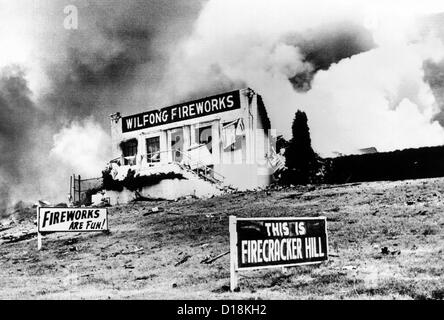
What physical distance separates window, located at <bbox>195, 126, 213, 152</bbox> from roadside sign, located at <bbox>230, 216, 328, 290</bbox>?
20778 millimetres

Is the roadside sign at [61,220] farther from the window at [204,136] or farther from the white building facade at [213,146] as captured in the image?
the window at [204,136]

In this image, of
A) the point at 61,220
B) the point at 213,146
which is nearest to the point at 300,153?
the point at 213,146

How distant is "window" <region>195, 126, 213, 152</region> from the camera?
29.1 m

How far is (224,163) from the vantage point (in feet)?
91.7

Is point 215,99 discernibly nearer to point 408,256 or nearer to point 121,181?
point 121,181

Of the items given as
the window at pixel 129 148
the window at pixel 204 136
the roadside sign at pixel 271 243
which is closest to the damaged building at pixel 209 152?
the window at pixel 204 136

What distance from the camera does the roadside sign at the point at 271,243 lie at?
7480 mm

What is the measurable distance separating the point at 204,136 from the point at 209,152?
51.5 inches

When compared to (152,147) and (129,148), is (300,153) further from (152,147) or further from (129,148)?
(129,148)
